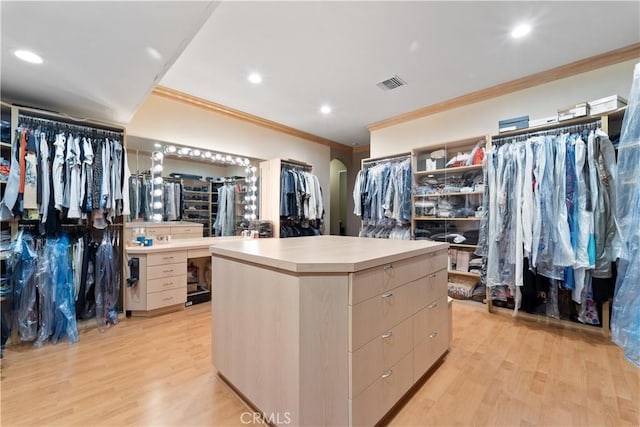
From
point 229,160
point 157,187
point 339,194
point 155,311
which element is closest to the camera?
point 155,311

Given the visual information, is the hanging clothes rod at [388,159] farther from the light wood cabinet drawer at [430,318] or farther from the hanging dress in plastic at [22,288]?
the hanging dress in plastic at [22,288]

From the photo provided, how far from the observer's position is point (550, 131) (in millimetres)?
2645

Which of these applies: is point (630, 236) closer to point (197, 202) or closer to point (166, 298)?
point (166, 298)

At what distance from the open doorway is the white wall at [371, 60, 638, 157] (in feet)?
6.43

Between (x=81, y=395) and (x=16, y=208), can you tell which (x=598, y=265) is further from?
(x=16, y=208)

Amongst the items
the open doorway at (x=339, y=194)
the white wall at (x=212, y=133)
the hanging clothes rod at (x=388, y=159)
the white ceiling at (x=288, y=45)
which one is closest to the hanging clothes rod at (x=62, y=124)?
the white ceiling at (x=288, y=45)

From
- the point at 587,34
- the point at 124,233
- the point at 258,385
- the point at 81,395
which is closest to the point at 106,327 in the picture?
the point at 124,233

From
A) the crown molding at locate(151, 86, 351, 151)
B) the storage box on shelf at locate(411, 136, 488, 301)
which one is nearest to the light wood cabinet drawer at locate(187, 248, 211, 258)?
the crown molding at locate(151, 86, 351, 151)

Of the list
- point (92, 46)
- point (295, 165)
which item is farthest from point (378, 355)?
point (295, 165)

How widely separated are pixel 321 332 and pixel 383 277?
1.35ft

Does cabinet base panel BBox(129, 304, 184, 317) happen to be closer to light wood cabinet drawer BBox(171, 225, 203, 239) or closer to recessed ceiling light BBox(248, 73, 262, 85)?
light wood cabinet drawer BBox(171, 225, 203, 239)

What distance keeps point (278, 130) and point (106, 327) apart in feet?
11.4

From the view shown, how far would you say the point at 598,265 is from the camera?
2.22 meters

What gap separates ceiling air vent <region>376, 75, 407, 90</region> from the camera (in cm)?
293
